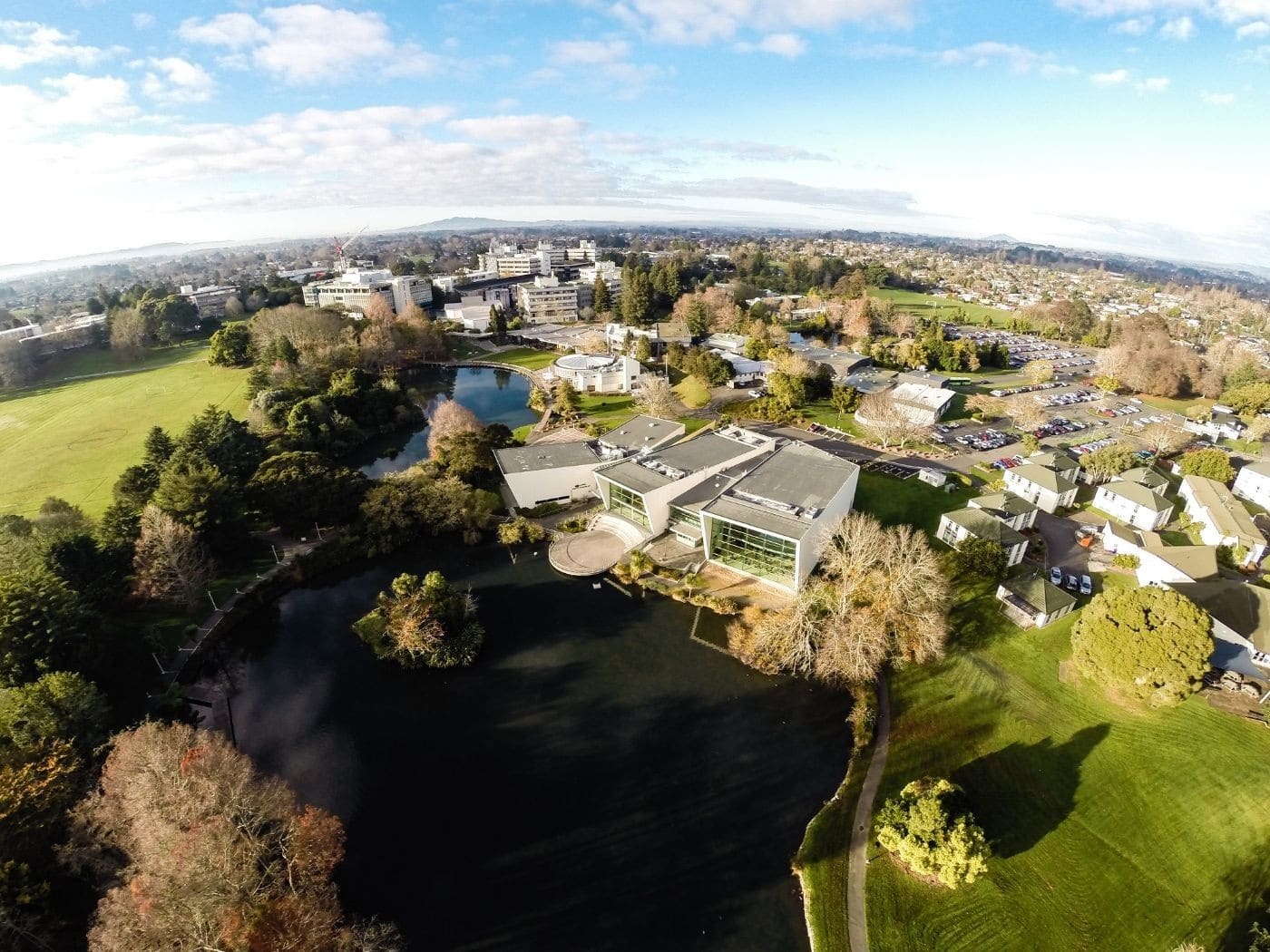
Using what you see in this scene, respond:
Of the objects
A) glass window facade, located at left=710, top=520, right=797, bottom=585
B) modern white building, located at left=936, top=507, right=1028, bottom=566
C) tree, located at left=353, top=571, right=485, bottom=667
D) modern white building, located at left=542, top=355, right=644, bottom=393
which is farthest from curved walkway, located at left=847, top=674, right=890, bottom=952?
modern white building, located at left=542, top=355, right=644, bottom=393

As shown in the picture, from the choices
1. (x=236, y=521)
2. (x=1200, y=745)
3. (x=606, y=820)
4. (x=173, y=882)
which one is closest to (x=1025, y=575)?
(x=1200, y=745)

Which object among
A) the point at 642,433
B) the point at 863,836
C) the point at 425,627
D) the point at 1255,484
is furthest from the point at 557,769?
the point at 1255,484

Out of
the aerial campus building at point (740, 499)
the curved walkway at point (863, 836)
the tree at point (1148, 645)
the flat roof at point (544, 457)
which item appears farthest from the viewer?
the flat roof at point (544, 457)

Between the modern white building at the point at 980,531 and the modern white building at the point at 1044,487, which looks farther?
the modern white building at the point at 1044,487

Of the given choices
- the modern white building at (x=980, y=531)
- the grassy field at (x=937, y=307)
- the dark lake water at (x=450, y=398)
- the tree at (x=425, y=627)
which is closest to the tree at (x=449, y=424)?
the dark lake water at (x=450, y=398)

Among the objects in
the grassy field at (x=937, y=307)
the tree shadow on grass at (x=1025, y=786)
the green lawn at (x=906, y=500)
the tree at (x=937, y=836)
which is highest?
the grassy field at (x=937, y=307)

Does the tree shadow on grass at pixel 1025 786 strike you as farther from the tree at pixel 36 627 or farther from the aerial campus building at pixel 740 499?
the tree at pixel 36 627

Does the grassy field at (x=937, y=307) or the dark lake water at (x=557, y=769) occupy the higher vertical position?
the grassy field at (x=937, y=307)
